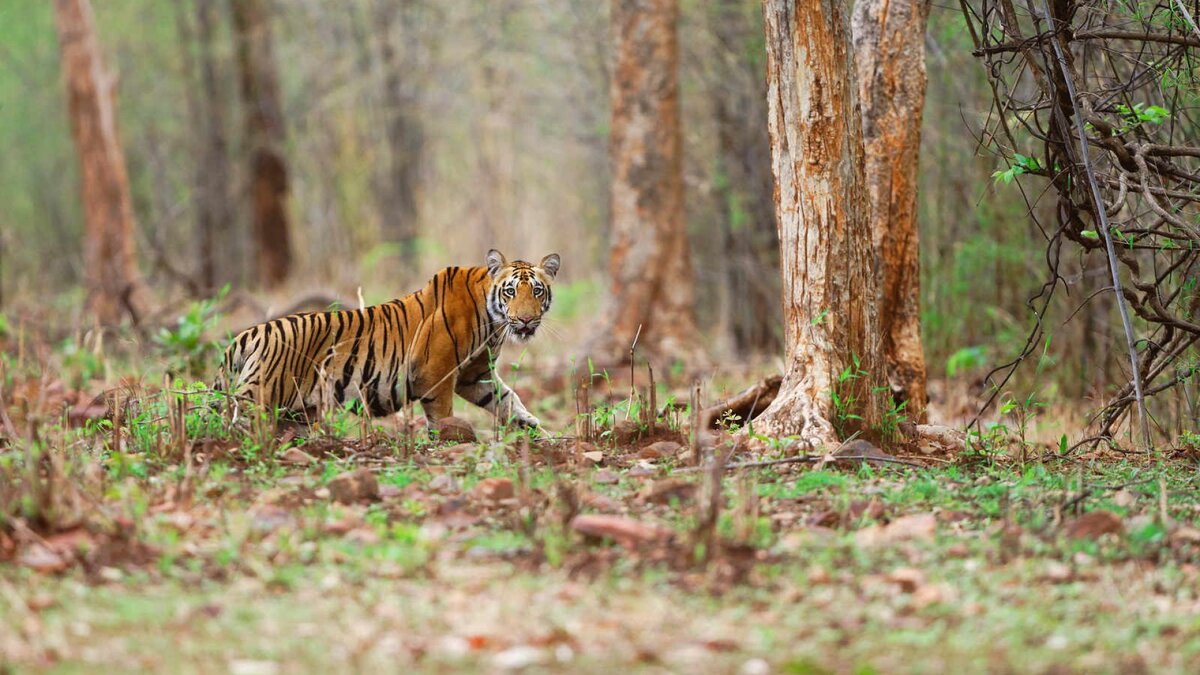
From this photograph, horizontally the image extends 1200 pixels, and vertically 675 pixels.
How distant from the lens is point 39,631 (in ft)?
11.6

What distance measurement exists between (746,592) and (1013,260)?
6.32 metres

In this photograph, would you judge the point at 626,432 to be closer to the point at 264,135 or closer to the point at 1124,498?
the point at 1124,498

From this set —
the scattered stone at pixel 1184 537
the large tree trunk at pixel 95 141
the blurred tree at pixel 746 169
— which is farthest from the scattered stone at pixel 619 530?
the large tree trunk at pixel 95 141

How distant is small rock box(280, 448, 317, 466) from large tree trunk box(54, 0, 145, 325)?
35.2ft

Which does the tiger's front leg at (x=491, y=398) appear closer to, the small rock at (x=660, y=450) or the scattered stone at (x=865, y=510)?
the small rock at (x=660, y=450)

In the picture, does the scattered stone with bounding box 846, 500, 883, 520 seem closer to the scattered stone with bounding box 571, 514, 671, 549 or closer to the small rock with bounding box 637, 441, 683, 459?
the scattered stone with bounding box 571, 514, 671, 549

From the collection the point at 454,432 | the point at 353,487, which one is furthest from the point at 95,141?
the point at 353,487

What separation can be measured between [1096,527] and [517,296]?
11.6 feet

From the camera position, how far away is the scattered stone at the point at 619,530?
169 inches

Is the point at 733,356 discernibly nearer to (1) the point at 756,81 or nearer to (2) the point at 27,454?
(1) the point at 756,81

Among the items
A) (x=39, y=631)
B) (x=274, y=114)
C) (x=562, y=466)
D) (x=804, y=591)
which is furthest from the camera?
(x=274, y=114)

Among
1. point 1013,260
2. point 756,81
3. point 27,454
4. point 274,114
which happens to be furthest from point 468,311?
point 274,114

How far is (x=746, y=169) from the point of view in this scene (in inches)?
480

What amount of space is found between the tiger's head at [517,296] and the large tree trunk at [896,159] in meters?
1.78
